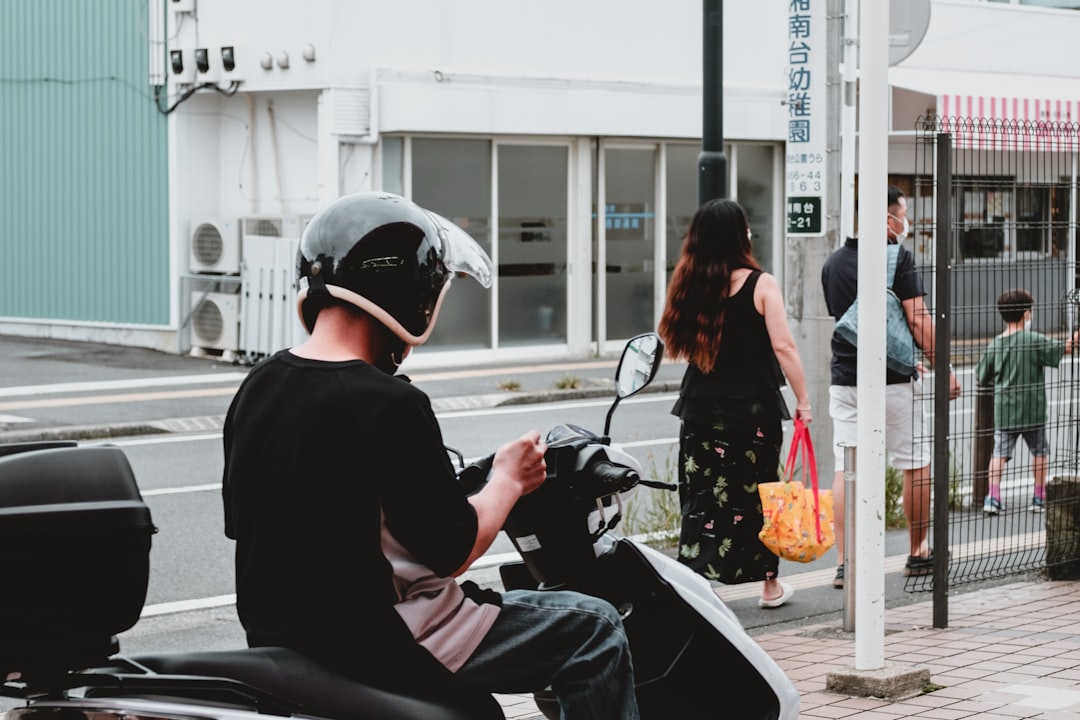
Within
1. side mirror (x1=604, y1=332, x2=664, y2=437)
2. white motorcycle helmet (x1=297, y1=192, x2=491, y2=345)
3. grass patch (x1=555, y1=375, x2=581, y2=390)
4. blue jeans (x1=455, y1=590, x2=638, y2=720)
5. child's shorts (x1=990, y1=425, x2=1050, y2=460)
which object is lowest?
grass patch (x1=555, y1=375, x2=581, y2=390)

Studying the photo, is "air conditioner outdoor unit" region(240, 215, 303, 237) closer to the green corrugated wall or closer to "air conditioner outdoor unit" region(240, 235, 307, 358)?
"air conditioner outdoor unit" region(240, 235, 307, 358)

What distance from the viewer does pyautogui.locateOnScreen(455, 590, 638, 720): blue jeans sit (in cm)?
314

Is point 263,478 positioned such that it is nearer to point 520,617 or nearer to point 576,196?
point 520,617

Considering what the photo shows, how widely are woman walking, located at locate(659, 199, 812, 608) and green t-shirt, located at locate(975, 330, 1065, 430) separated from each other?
2.19 metres

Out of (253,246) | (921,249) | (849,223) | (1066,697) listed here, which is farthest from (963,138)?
(253,246)

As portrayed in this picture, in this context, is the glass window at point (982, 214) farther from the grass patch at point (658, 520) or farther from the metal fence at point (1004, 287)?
the grass patch at point (658, 520)

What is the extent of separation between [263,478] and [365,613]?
331mm

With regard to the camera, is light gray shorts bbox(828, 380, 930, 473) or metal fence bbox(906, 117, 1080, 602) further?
light gray shorts bbox(828, 380, 930, 473)

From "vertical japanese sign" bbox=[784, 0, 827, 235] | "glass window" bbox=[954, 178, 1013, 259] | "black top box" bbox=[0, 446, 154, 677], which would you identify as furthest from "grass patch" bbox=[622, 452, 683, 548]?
"black top box" bbox=[0, 446, 154, 677]

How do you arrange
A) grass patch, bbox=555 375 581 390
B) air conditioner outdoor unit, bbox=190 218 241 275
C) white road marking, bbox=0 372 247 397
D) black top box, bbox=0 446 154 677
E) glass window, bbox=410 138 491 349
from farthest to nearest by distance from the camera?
glass window, bbox=410 138 491 349 < air conditioner outdoor unit, bbox=190 218 241 275 < grass patch, bbox=555 375 581 390 < white road marking, bbox=0 372 247 397 < black top box, bbox=0 446 154 677

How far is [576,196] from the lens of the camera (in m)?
20.8

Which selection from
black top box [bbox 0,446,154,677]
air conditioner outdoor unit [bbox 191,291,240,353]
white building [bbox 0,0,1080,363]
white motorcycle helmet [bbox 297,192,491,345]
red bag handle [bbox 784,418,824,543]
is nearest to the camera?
black top box [bbox 0,446,154,677]

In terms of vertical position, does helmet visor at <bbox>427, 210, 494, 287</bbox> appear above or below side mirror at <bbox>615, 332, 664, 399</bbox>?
above

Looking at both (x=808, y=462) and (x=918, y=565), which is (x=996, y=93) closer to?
(x=918, y=565)
